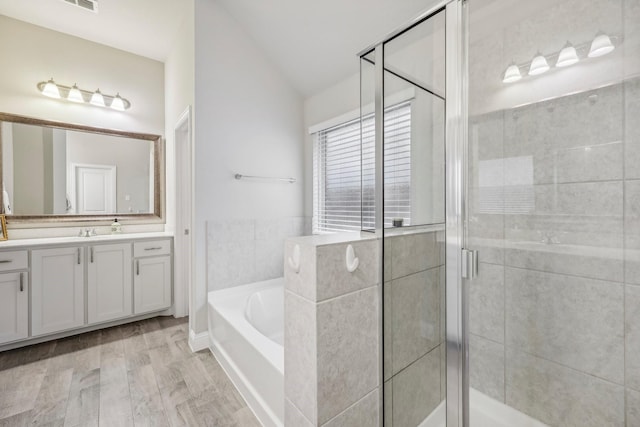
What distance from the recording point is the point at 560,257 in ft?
3.77

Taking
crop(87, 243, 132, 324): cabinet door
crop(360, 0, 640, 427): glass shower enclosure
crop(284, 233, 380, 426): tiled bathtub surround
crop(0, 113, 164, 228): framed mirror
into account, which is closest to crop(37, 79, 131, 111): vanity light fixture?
crop(0, 113, 164, 228): framed mirror

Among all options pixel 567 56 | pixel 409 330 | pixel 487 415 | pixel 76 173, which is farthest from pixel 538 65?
pixel 76 173

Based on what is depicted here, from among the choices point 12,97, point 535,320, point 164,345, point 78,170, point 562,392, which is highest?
point 12,97

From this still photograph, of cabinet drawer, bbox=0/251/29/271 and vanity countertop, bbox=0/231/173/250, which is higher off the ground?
vanity countertop, bbox=0/231/173/250

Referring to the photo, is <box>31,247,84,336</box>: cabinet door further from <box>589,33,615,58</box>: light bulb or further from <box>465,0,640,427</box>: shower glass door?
<box>589,33,615,58</box>: light bulb

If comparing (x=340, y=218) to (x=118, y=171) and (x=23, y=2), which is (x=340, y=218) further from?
(x=23, y=2)

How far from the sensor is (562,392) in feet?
3.76

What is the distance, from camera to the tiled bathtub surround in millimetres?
955

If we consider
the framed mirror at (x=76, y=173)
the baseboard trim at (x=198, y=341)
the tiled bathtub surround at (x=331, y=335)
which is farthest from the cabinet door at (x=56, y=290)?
the tiled bathtub surround at (x=331, y=335)

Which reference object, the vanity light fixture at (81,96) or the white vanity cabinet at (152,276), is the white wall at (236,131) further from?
the vanity light fixture at (81,96)

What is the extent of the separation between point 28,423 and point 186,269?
1533mm

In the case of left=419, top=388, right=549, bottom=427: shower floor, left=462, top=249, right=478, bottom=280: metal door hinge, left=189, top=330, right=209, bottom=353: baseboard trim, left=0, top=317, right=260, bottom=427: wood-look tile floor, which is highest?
left=462, top=249, right=478, bottom=280: metal door hinge

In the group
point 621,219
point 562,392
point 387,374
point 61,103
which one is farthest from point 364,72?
point 61,103

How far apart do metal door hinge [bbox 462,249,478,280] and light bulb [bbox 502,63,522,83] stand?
751 mm
